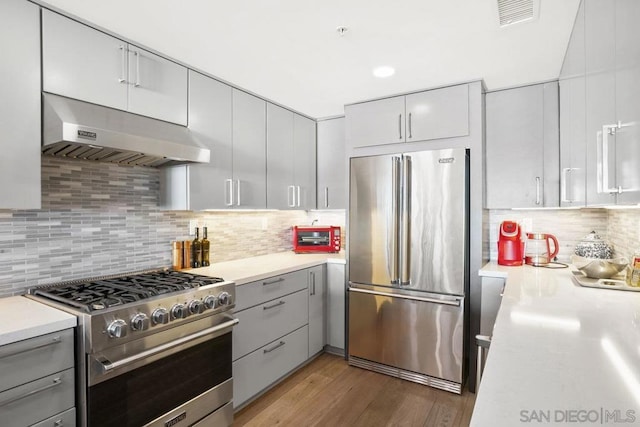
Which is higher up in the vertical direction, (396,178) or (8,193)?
(396,178)

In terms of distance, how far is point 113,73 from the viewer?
1.91 metres

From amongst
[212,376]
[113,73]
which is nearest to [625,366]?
[212,376]

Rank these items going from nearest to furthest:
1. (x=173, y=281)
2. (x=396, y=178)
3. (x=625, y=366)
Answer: (x=625, y=366) → (x=173, y=281) → (x=396, y=178)

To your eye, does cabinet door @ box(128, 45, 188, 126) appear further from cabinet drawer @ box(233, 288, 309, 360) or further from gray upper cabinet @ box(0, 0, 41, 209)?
cabinet drawer @ box(233, 288, 309, 360)

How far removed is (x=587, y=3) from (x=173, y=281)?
245 centimetres

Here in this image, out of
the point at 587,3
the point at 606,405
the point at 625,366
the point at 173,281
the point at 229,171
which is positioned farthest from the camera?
the point at 229,171

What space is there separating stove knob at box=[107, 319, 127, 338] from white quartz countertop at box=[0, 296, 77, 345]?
14 cm

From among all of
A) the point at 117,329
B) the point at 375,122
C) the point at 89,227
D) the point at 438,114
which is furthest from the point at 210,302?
the point at 438,114

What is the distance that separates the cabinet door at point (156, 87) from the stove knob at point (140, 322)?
114cm

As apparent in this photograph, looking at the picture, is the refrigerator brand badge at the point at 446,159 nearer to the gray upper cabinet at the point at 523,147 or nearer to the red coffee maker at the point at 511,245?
the gray upper cabinet at the point at 523,147

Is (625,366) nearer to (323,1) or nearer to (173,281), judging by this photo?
(323,1)

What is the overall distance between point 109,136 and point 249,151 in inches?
44.9

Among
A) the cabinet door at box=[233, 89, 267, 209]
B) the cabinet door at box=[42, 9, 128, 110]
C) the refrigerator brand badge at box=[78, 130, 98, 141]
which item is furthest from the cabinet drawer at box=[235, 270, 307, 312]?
the cabinet door at box=[42, 9, 128, 110]

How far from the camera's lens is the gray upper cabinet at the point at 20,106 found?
154cm
